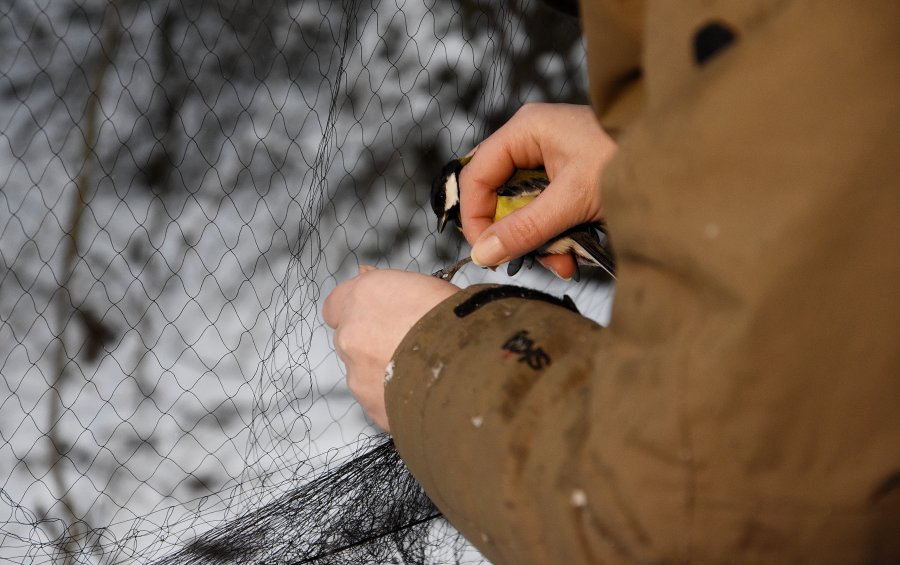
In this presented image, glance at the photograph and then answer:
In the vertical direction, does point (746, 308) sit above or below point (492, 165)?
below

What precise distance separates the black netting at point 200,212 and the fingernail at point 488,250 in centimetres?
97

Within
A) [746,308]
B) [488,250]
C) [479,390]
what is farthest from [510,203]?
[746,308]

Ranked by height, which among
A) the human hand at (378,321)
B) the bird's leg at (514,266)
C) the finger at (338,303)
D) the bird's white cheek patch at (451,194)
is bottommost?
the human hand at (378,321)

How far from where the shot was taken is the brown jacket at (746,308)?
40 centimetres

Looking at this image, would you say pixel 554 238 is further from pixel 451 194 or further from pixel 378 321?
pixel 378 321

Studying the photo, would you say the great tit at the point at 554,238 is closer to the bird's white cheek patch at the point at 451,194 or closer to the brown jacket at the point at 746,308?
the bird's white cheek patch at the point at 451,194

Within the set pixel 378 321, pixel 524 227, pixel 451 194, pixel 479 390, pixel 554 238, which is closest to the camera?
pixel 479 390

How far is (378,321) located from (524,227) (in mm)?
425

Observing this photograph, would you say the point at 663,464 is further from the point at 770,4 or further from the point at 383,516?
the point at 383,516

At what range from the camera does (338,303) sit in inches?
35.3

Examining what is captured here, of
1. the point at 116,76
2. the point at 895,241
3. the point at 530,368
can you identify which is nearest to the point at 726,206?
the point at 895,241

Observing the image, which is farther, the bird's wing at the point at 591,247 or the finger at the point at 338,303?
the bird's wing at the point at 591,247

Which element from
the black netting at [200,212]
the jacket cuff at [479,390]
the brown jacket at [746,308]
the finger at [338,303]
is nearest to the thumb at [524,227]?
the finger at [338,303]

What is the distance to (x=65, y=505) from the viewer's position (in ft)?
7.15
